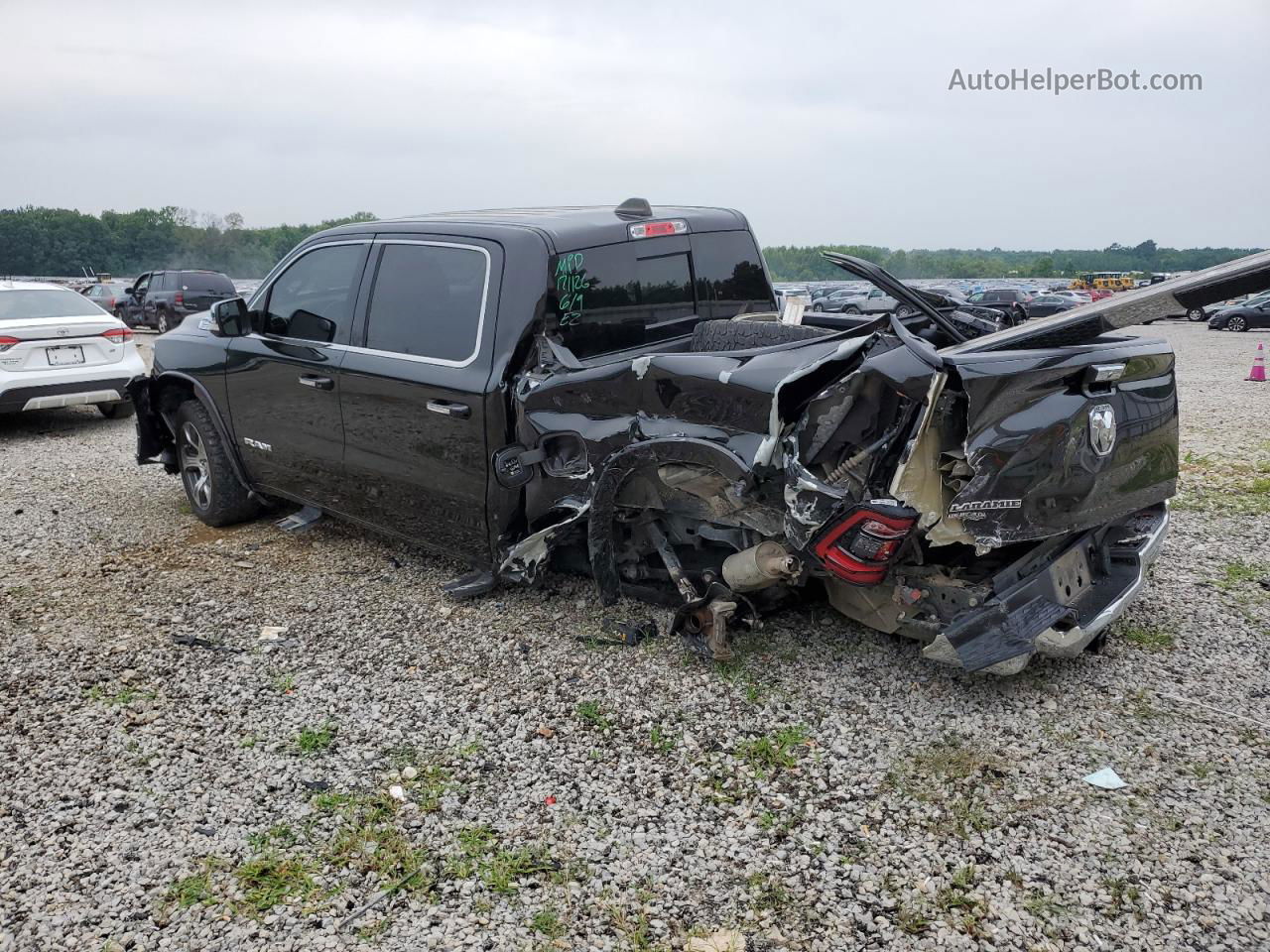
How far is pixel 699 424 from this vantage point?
12.0 feet

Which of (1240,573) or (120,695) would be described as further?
(1240,573)

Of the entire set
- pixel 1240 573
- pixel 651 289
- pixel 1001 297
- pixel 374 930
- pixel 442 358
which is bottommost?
pixel 374 930

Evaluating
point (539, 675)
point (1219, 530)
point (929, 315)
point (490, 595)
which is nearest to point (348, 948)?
point (539, 675)

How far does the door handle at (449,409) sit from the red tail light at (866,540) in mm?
1751

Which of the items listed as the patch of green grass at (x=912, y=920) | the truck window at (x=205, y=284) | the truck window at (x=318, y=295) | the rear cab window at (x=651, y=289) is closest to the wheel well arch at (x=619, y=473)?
the rear cab window at (x=651, y=289)

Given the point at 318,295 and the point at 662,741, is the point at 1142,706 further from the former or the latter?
the point at 318,295

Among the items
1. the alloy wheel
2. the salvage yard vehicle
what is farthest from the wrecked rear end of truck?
the salvage yard vehicle

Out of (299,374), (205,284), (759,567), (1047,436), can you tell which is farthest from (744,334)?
(205,284)

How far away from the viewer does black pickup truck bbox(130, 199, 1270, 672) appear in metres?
3.20

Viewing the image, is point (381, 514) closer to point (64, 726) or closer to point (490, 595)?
point (490, 595)

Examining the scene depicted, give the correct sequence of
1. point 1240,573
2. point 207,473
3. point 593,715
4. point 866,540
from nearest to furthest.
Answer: point 866,540 → point 593,715 → point 1240,573 → point 207,473

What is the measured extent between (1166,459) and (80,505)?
6.93 m

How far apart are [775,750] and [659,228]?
8.54ft

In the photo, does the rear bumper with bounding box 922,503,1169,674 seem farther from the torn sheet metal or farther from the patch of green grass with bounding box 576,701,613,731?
the torn sheet metal
